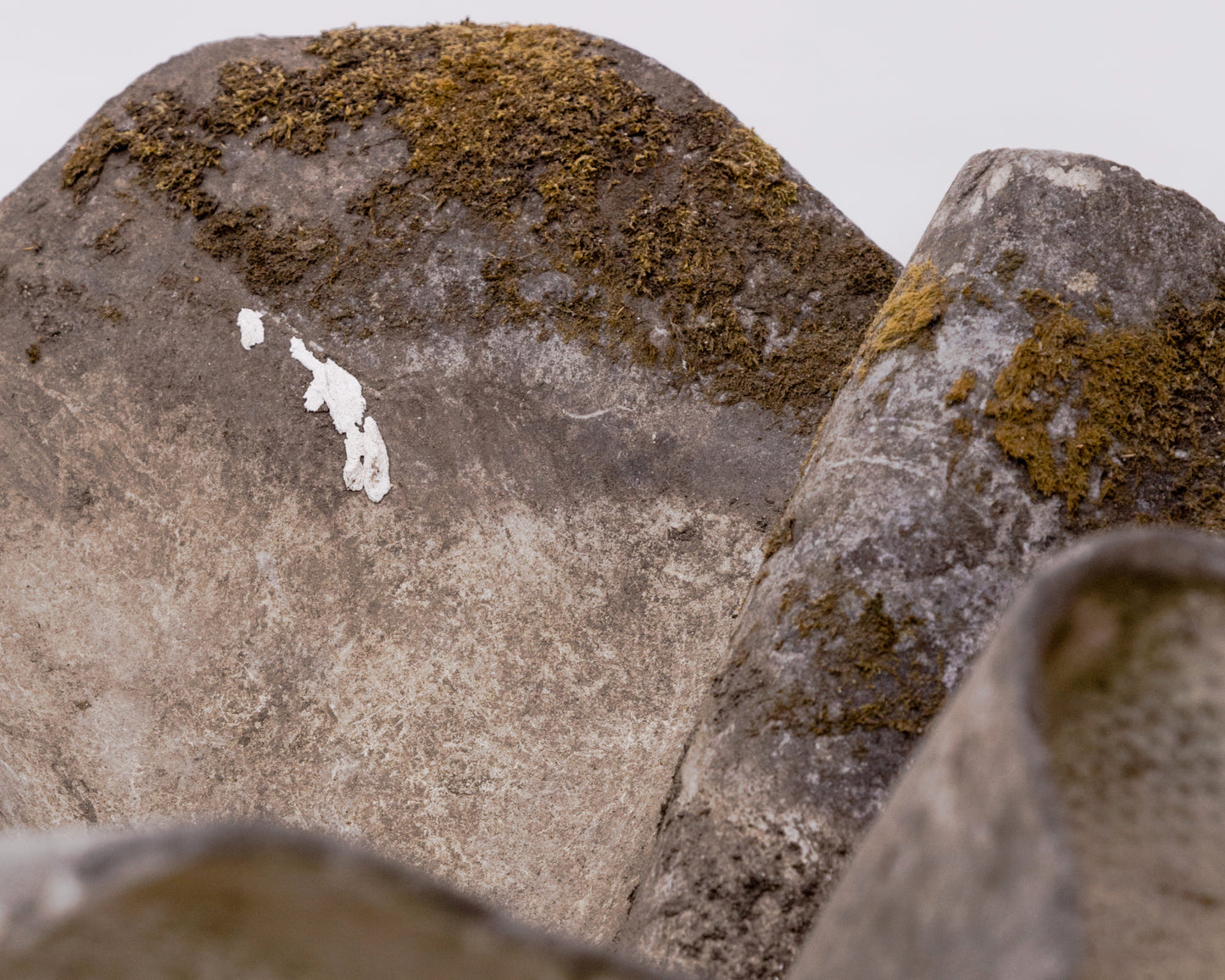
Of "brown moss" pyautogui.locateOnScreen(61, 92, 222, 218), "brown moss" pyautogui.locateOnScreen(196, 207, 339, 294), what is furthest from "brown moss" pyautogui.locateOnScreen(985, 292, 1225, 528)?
"brown moss" pyautogui.locateOnScreen(61, 92, 222, 218)

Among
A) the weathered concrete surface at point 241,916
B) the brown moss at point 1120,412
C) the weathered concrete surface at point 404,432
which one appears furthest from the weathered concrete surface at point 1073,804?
the weathered concrete surface at point 404,432

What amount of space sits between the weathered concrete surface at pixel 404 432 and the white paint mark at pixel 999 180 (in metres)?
0.64

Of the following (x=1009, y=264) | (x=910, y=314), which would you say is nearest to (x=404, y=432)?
(x=910, y=314)

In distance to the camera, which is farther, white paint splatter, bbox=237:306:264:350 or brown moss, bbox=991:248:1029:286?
white paint splatter, bbox=237:306:264:350

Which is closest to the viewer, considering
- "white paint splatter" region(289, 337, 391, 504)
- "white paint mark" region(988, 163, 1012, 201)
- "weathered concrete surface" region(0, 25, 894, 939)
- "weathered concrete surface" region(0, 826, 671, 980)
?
"weathered concrete surface" region(0, 826, 671, 980)

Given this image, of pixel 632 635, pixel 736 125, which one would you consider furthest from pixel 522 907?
pixel 736 125

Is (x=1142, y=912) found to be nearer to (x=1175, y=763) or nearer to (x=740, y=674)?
(x=1175, y=763)

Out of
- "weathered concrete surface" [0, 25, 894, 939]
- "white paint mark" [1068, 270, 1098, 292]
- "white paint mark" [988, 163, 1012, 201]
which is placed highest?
"white paint mark" [988, 163, 1012, 201]

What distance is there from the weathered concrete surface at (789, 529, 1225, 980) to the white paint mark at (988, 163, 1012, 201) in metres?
0.98

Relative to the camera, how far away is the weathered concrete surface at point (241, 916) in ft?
1.22

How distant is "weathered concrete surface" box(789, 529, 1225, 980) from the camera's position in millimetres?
426

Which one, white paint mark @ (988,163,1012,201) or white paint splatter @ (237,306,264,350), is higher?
white paint mark @ (988,163,1012,201)

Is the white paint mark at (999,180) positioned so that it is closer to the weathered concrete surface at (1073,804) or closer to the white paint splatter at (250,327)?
the weathered concrete surface at (1073,804)

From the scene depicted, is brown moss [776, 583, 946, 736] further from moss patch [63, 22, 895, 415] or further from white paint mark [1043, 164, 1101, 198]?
moss patch [63, 22, 895, 415]
